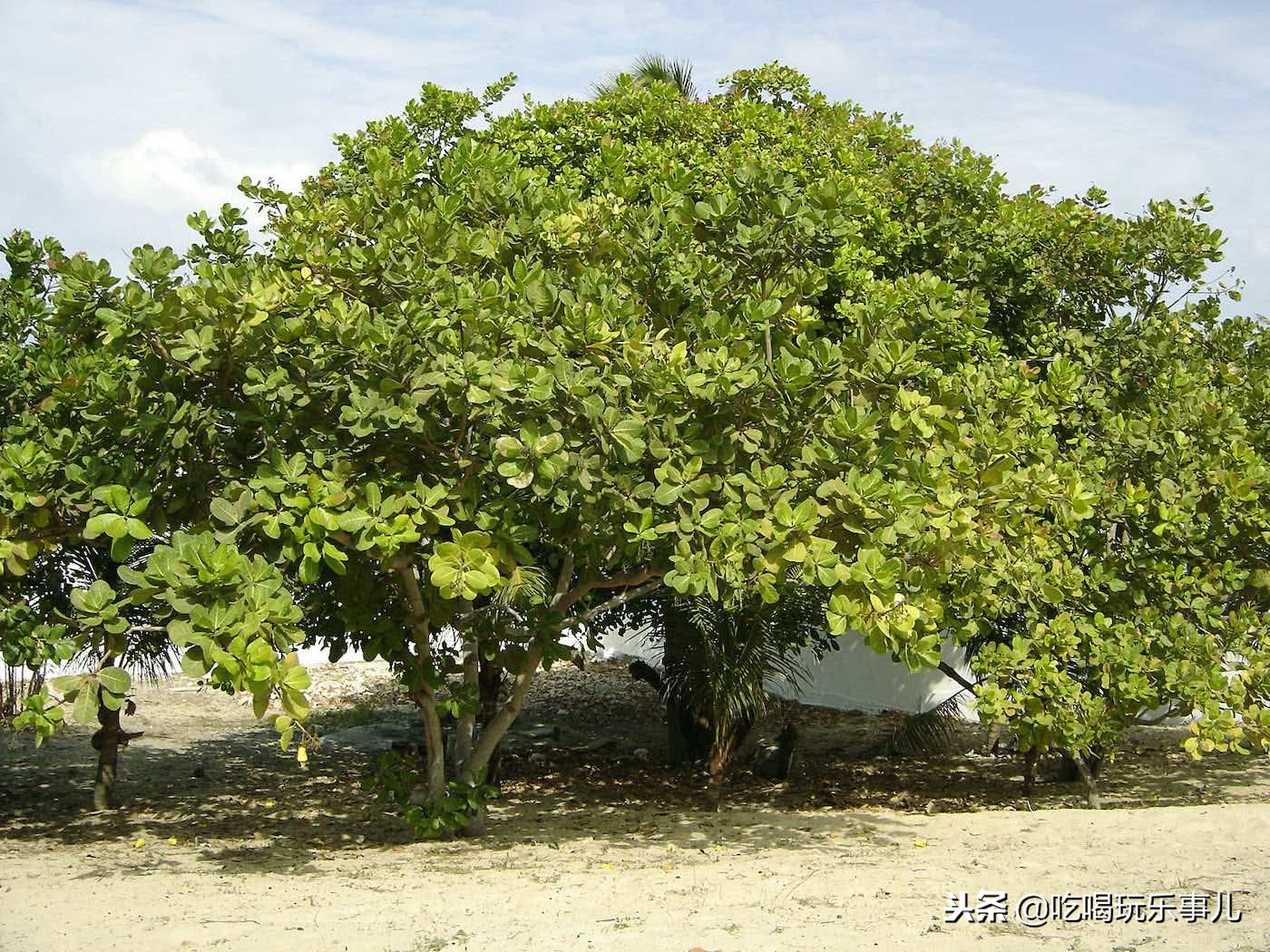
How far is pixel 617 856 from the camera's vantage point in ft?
23.7

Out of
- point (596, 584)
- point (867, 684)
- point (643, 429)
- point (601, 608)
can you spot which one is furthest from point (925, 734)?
point (643, 429)

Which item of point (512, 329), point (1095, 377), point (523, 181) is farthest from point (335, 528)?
point (1095, 377)

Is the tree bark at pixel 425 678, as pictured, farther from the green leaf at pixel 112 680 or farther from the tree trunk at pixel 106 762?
the tree trunk at pixel 106 762

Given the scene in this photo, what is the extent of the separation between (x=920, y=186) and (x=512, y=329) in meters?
4.87

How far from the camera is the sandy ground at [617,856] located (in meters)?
5.30

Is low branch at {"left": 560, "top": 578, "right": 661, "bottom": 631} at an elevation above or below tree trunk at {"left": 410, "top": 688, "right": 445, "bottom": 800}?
above

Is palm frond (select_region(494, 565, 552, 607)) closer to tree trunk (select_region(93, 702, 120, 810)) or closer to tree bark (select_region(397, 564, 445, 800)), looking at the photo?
tree bark (select_region(397, 564, 445, 800))

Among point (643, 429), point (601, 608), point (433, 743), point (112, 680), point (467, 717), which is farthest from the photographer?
point (467, 717)

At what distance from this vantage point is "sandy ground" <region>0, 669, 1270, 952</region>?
530 centimetres

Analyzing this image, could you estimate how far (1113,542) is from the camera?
852 centimetres

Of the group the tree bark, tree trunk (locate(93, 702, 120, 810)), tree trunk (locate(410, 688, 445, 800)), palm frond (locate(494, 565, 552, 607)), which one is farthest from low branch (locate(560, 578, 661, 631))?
tree trunk (locate(93, 702, 120, 810))

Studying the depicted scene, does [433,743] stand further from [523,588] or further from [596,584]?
[523,588]

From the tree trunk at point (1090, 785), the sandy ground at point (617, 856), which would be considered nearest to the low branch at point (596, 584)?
the sandy ground at point (617, 856)

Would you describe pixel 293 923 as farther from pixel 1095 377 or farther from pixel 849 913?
pixel 1095 377
